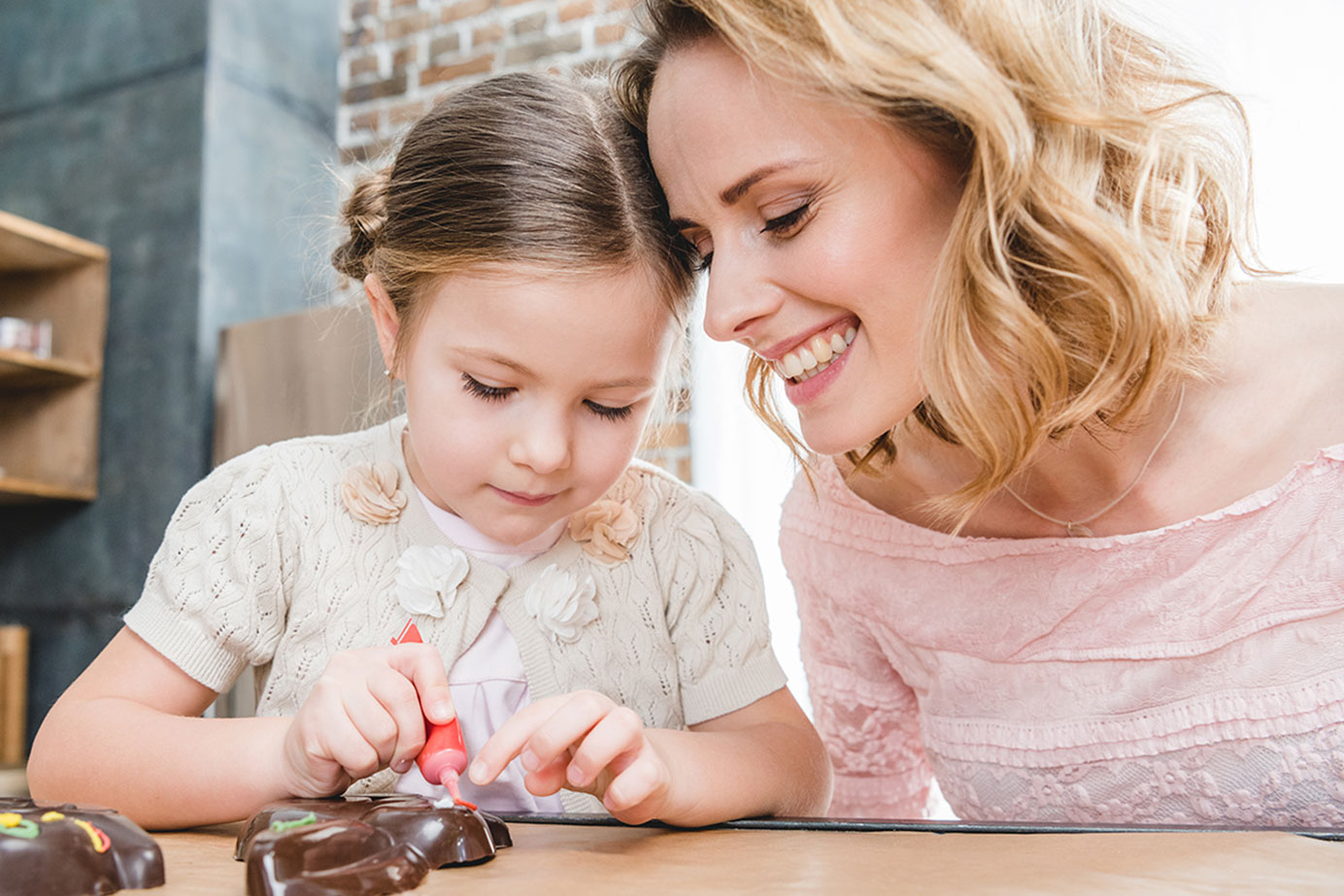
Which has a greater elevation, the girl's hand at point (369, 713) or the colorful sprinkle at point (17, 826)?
the girl's hand at point (369, 713)

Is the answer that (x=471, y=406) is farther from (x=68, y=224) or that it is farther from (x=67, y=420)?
(x=68, y=224)

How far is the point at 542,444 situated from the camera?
2.97 ft

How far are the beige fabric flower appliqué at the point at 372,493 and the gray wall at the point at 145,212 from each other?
1.75m

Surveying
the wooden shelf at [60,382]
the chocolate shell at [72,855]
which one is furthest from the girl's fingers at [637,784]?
the wooden shelf at [60,382]

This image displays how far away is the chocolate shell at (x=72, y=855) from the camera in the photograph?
1.64ft

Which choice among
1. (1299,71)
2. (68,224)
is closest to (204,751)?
(1299,71)

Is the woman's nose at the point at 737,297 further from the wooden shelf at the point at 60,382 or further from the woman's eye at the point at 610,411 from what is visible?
the wooden shelf at the point at 60,382

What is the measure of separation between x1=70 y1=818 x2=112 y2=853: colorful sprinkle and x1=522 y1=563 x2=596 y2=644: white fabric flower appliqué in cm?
54

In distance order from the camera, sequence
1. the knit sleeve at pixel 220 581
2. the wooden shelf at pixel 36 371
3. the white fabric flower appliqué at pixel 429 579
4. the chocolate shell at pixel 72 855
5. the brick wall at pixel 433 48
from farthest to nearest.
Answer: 1. the brick wall at pixel 433 48
2. the wooden shelf at pixel 36 371
3. the white fabric flower appliqué at pixel 429 579
4. the knit sleeve at pixel 220 581
5. the chocolate shell at pixel 72 855

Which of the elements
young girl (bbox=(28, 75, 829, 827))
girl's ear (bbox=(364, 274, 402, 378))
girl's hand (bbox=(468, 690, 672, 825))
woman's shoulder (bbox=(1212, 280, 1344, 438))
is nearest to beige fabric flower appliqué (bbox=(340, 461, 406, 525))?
young girl (bbox=(28, 75, 829, 827))

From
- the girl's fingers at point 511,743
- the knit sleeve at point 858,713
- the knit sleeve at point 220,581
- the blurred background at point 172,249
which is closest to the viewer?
the girl's fingers at point 511,743

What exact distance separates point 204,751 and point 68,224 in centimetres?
258

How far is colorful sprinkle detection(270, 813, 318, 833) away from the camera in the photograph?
542 mm

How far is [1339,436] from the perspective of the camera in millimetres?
1026
